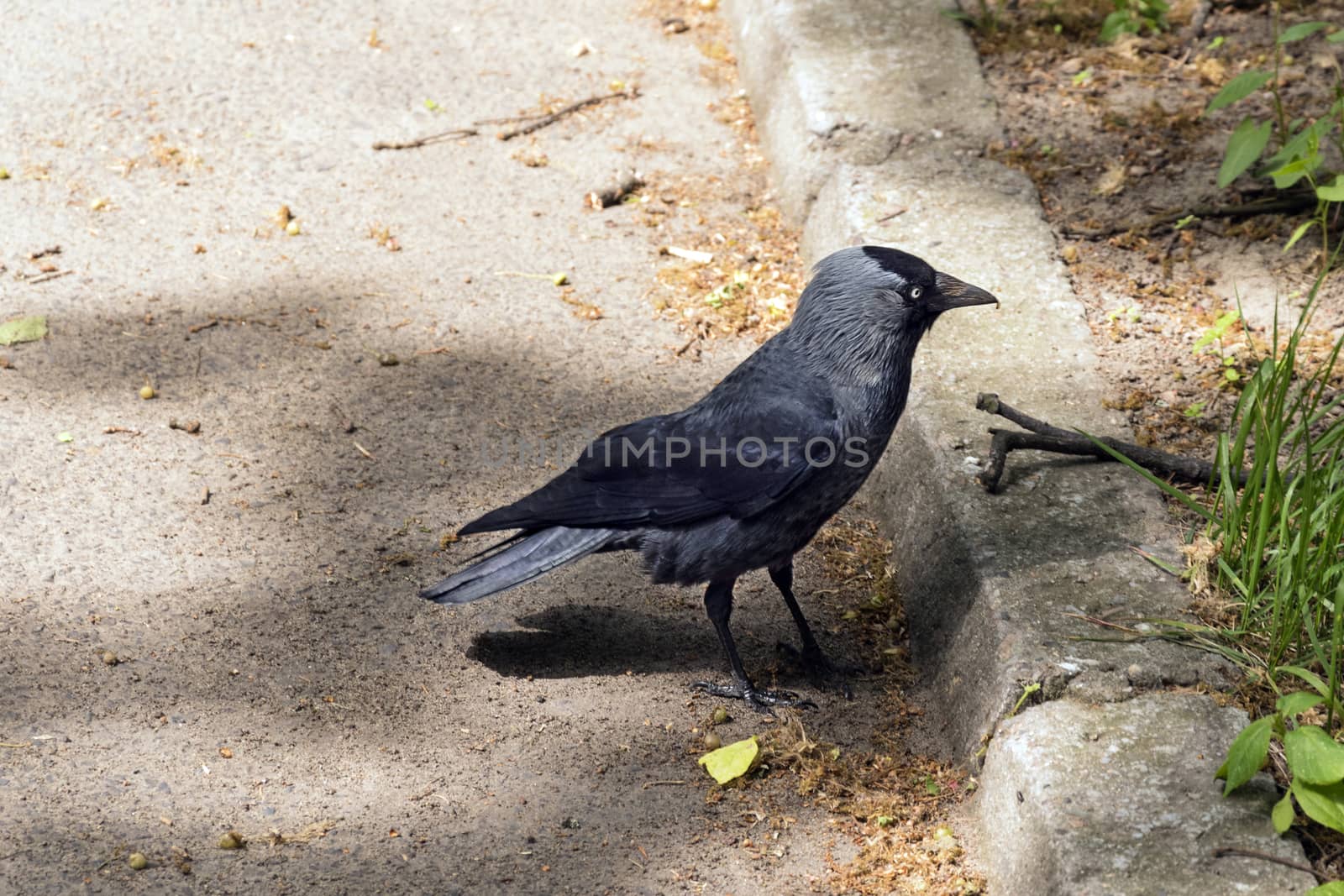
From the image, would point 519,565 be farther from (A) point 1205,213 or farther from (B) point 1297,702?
(A) point 1205,213

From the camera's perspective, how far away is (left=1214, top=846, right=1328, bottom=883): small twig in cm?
249

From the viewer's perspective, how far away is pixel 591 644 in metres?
3.62

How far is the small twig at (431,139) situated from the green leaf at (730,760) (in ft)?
12.1

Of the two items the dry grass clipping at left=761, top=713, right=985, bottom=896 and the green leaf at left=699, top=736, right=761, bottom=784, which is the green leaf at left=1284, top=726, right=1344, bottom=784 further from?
the green leaf at left=699, top=736, right=761, bottom=784

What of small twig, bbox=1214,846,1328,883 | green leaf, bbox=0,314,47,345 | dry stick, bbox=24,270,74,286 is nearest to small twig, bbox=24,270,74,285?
dry stick, bbox=24,270,74,286

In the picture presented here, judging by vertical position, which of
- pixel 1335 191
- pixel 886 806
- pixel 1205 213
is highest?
pixel 1335 191

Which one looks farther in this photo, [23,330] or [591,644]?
[23,330]

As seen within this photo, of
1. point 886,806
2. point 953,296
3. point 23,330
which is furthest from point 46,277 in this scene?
point 886,806

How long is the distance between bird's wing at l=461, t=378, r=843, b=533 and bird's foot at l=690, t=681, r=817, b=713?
1.67ft

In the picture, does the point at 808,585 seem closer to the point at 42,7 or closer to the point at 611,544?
the point at 611,544

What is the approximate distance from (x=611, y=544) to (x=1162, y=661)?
1.45 metres

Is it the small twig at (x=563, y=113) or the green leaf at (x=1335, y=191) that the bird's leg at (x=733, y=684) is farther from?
the small twig at (x=563, y=113)

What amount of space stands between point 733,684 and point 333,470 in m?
1.59

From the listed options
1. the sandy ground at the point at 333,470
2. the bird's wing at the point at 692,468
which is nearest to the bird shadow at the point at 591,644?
the sandy ground at the point at 333,470
